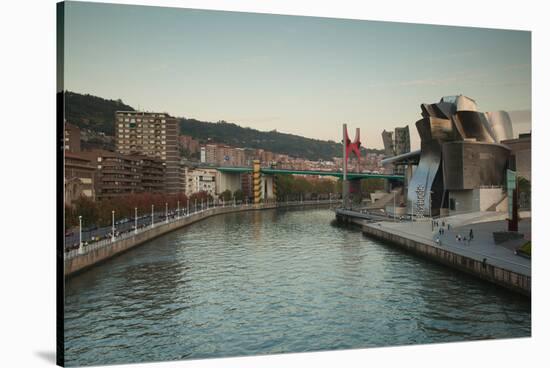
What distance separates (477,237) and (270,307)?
11152 mm

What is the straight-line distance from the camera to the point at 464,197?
30891 millimetres

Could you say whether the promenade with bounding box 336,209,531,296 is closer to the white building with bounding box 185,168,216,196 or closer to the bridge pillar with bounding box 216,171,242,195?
the bridge pillar with bounding box 216,171,242,195

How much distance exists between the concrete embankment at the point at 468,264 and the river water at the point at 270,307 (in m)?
0.26

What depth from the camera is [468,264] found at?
54.1 ft

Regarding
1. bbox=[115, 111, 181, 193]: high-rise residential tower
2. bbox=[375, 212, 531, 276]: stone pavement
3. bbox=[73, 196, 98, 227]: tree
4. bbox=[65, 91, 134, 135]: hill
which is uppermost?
bbox=[115, 111, 181, 193]: high-rise residential tower

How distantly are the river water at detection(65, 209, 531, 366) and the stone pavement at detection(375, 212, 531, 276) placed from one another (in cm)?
83

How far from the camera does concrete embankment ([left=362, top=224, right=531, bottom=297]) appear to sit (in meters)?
13.2

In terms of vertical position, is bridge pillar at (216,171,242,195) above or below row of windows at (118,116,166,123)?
below

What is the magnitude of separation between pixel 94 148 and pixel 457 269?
1081 inches

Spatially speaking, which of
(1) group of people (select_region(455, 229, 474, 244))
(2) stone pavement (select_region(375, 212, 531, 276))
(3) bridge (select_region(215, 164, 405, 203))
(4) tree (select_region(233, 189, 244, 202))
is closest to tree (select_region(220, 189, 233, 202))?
(3) bridge (select_region(215, 164, 405, 203))

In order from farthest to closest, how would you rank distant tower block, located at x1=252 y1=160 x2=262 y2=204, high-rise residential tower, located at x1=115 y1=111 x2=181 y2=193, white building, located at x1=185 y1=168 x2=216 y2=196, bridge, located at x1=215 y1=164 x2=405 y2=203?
white building, located at x1=185 y1=168 x2=216 y2=196, distant tower block, located at x1=252 y1=160 x2=262 y2=204, bridge, located at x1=215 y1=164 x2=405 y2=203, high-rise residential tower, located at x1=115 y1=111 x2=181 y2=193

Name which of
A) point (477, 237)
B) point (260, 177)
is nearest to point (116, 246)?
point (477, 237)

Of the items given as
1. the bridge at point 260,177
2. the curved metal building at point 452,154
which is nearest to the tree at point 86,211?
the curved metal building at point 452,154

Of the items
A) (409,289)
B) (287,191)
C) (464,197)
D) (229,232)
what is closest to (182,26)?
(409,289)
